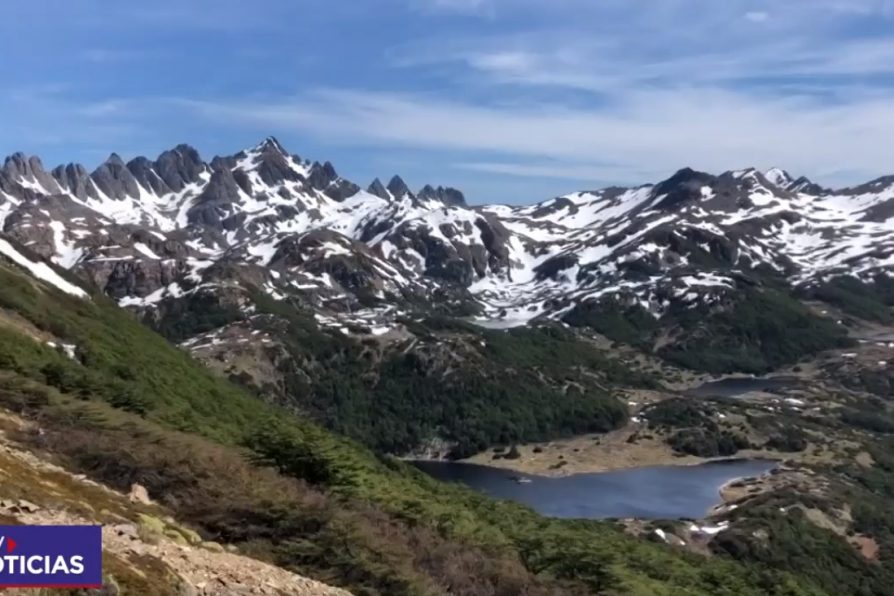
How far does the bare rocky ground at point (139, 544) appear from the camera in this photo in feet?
58.6

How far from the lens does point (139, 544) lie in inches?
760

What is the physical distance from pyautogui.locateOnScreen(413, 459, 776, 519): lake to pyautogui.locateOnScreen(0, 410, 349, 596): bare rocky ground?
127 meters

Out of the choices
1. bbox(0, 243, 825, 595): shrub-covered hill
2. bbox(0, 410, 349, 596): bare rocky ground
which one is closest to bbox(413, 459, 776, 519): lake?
bbox(0, 243, 825, 595): shrub-covered hill

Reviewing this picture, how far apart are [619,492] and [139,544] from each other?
16752 cm

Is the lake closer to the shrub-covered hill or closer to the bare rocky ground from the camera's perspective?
the shrub-covered hill

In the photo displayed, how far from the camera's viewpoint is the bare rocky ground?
17875 millimetres

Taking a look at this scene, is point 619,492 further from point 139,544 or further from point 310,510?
point 139,544

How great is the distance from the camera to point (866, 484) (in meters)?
181

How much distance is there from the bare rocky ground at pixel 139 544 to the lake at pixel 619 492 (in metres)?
127

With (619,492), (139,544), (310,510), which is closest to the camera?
(139,544)

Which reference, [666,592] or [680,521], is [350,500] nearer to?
[666,592]

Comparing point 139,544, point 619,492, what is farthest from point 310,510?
point 619,492

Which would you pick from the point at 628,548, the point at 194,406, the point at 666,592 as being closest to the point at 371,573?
the point at 666,592

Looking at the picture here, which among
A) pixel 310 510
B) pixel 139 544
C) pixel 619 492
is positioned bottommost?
pixel 619 492
